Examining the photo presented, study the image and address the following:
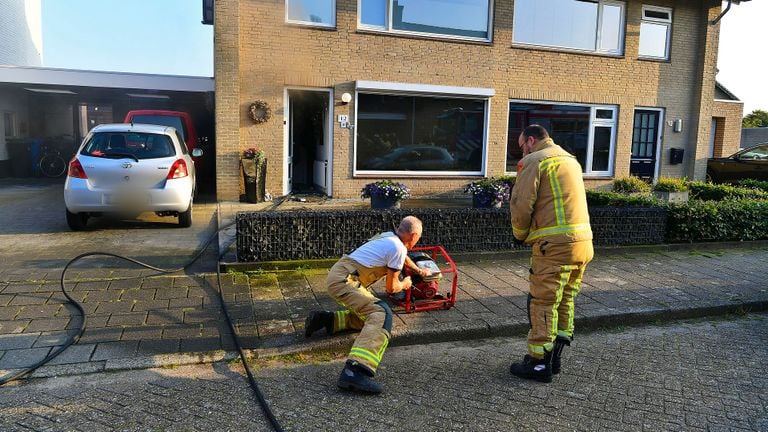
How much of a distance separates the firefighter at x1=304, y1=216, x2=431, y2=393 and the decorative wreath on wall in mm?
7477

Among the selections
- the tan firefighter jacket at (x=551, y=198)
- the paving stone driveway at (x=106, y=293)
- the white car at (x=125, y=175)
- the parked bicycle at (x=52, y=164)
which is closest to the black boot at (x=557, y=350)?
the tan firefighter jacket at (x=551, y=198)

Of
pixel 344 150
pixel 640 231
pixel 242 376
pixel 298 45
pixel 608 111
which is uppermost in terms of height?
pixel 298 45

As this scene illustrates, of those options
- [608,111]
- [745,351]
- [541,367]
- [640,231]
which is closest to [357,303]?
[541,367]

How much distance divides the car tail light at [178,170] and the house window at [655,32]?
39.3ft

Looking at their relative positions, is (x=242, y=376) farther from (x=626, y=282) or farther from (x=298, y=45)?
(x=298, y=45)

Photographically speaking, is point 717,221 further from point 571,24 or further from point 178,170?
point 178,170

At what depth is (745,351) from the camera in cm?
466

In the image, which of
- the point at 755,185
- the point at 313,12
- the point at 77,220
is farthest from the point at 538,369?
the point at 755,185

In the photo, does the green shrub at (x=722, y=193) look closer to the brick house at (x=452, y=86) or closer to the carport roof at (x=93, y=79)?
the brick house at (x=452, y=86)

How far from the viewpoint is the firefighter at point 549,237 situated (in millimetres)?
3842

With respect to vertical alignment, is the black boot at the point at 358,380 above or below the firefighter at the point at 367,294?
below

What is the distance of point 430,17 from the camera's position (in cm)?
1236

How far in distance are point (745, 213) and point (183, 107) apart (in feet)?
53.3

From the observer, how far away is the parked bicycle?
54.6 ft
